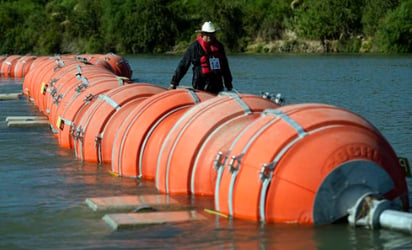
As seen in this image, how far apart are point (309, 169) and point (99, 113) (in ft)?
20.4

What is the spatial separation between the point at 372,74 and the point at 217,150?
33.6m

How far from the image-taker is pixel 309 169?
9.69m

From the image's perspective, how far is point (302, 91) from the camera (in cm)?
3428

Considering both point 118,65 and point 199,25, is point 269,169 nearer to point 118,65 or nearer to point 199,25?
point 118,65

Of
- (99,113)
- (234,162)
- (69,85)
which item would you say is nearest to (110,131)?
(99,113)

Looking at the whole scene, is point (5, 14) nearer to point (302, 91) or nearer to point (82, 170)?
point (302, 91)

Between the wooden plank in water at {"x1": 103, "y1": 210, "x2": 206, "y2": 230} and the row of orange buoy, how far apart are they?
1.28ft

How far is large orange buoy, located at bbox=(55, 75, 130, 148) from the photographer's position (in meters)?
16.6

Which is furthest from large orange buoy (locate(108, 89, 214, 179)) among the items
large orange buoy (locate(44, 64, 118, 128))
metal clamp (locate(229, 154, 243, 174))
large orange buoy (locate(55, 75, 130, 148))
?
large orange buoy (locate(44, 64, 118, 128))

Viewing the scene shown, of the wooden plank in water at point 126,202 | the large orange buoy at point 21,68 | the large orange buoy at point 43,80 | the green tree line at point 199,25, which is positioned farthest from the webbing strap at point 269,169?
the green tree line at point 199,25

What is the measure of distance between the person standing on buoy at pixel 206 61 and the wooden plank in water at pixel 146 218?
15.8ft

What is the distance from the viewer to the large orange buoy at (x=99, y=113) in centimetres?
1513

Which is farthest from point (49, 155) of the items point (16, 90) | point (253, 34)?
point (253, 34)

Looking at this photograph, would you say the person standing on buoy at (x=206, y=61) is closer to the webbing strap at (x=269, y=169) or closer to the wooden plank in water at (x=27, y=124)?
the webbing strap at (x=269, y=169)
